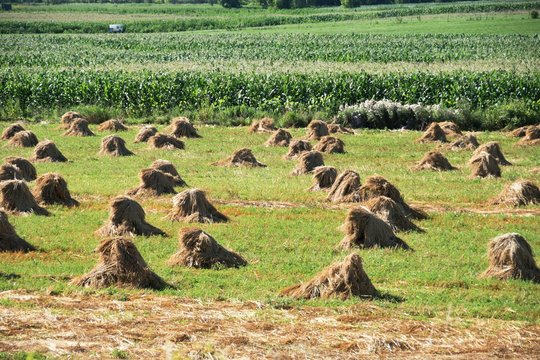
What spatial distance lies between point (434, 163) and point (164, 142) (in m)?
8.93

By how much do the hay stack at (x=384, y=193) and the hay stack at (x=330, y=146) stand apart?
8.27m

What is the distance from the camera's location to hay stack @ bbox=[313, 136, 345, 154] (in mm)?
30609

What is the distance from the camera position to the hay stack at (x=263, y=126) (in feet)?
118

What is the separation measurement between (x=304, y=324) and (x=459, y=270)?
453cm

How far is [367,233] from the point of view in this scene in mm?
18281

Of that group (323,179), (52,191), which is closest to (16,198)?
(52,191)

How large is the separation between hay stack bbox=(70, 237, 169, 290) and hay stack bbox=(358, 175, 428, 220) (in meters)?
7.44

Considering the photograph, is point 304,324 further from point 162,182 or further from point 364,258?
point 162,182

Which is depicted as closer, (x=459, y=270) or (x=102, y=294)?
(x=102, y=294)

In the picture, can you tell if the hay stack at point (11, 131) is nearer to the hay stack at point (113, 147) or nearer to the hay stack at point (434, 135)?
the hay stack at point (113, 147)

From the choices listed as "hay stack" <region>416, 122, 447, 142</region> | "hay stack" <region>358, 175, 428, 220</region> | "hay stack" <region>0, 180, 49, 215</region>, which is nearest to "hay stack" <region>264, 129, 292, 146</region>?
"hay stack" <region>416, 122, 447, 142</region>

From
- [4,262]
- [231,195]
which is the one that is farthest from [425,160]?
[4,262]

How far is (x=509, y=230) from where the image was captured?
20062mm

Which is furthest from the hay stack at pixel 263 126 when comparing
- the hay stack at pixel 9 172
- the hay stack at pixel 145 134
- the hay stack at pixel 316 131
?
the hay stack at pixel 9 172
